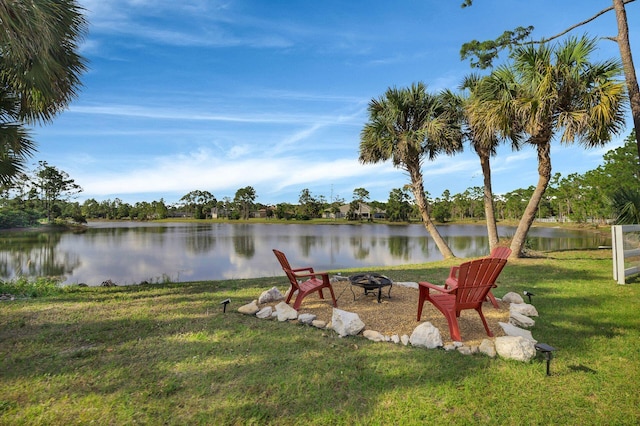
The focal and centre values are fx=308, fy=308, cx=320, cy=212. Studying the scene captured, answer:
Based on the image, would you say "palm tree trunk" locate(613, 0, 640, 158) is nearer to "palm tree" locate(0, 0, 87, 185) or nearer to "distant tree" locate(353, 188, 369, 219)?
"palm tree" locate(0, 0, 87, 185)

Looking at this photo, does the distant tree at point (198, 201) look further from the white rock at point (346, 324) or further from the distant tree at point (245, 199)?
the white rock at point (346, 324)

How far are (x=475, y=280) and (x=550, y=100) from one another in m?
7.41

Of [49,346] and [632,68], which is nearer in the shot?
[49,346]

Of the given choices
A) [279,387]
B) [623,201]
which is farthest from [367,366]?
[623,201]

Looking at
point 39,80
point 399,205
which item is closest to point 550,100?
point 39,80

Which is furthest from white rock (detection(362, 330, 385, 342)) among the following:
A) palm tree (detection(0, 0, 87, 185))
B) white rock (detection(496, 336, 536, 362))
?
palm tree (detection(0, 0, 87, 185))

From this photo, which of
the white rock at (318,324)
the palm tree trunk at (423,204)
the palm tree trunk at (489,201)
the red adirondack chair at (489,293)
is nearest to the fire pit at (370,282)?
the red adirondack chair at (489,293)

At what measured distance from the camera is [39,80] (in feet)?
16.7

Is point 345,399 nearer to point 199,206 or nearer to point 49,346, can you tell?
point 49,346

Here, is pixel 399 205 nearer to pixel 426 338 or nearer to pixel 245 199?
pixel 245 199

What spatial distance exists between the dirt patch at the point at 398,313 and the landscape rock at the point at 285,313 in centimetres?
32

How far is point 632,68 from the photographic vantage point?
5445 mm

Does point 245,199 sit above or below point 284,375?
above

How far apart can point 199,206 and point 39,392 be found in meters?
89.7
